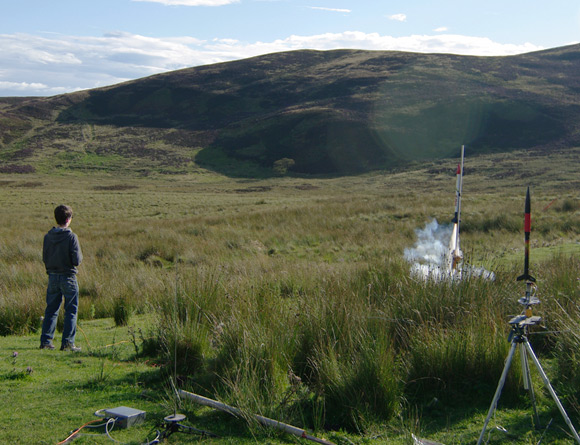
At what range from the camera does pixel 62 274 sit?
7.91 meters

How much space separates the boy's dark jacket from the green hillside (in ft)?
265

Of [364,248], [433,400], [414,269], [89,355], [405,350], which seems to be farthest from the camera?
[364,248]

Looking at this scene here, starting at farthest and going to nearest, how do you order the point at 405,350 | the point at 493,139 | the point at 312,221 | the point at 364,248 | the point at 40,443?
the point at 493,139
the point at 312,221
the point at 364,248
the point at 405,350
the point at 40,443

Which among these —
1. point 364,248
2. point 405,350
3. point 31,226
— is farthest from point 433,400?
point 31,226

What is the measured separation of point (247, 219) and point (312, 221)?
11.2 ft

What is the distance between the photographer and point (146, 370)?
673 cm

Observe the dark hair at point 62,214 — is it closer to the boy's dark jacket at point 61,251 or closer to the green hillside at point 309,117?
the boy's dark jacket at point 61,251

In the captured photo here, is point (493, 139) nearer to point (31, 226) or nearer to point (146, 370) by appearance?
point (31, 226)

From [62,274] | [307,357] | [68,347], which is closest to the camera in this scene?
[307,357]

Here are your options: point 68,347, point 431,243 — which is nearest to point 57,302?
point 68,347

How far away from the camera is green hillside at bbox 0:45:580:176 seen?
92750 mm

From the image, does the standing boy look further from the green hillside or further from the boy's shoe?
the green hillside

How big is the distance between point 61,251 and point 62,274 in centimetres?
36

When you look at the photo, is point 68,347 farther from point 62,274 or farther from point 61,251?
point 61,251
